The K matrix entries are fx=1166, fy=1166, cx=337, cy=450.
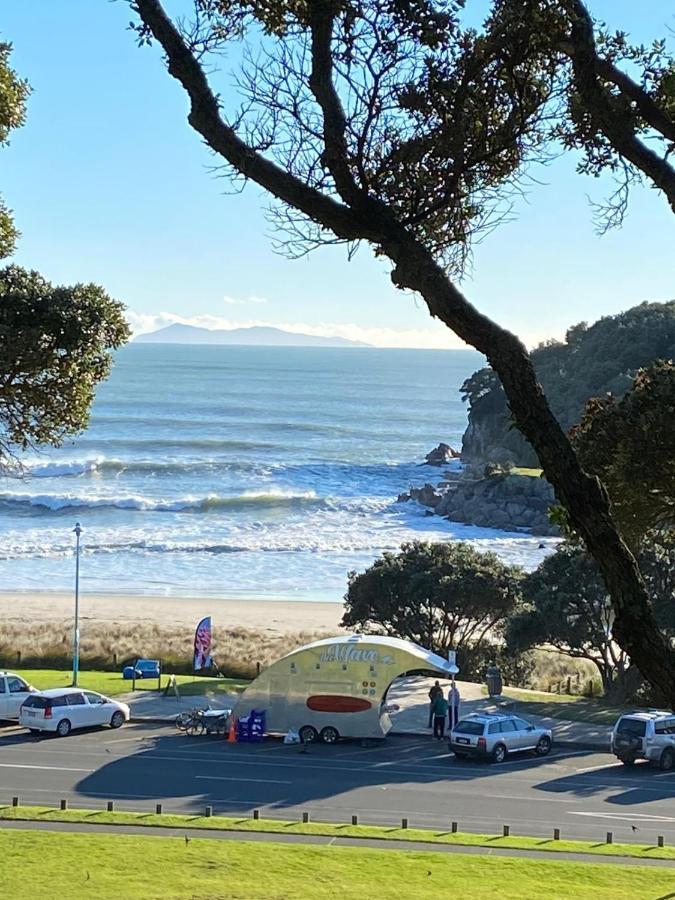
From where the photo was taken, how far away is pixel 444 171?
7203 millimetres

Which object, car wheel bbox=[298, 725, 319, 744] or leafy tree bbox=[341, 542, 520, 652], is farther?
leafy tree bbox=[341, 542, 520, 652]

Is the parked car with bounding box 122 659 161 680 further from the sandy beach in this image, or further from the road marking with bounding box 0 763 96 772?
the road marking with bounding box 0 763 96 772

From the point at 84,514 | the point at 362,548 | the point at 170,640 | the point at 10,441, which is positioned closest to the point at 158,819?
the point at 10,441

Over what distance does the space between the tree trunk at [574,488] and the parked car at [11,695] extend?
22.4 metres

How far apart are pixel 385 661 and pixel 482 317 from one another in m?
20.0

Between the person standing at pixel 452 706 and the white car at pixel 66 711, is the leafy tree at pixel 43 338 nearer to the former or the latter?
the white car at pixel 66 711

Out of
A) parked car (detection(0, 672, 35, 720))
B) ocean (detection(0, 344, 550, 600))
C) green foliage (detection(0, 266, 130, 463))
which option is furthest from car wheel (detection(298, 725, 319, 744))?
green foliage (detection(0, 266, 130, 463))

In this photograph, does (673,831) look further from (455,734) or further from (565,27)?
(565,27)

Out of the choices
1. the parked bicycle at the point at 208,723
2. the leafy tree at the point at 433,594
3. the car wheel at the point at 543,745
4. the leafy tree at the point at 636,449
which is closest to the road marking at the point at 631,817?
the car wheel at the point at 543,745

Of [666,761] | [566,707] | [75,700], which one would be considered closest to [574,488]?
[666,761]

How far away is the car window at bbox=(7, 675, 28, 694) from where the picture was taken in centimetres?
2756

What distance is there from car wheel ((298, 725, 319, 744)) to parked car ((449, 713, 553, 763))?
3375 millimetres

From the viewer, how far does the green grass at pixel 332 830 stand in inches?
635

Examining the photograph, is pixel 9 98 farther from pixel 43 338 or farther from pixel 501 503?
pixel 501 503
